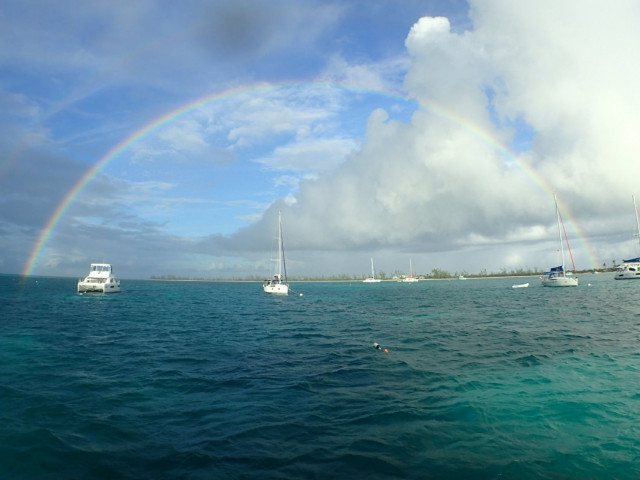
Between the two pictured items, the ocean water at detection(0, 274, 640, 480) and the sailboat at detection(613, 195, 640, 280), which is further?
the sailboat at detection(613, 195, 640, 280)

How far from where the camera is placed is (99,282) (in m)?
111

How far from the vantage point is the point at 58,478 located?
1070 cm

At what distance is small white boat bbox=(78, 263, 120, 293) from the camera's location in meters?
110

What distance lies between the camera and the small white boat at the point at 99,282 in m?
110

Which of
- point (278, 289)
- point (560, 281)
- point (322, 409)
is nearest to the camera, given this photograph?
point (322, 409)

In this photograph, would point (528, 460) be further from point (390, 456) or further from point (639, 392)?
point (639, 392)

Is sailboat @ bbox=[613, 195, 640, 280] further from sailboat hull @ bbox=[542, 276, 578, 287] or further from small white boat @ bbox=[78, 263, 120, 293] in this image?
small white boat @ bbox=[78, 263, 120, 293]

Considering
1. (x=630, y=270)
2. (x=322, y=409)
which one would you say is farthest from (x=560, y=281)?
(x=322, y=409)

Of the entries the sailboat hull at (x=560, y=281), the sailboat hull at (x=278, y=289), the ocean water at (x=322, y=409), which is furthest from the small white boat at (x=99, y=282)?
the sailboat hull at (x=560, y=281)

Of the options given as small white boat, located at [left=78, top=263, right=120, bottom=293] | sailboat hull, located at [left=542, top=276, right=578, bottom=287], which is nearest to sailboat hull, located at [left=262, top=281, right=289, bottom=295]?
small white boat, located at [left=78, top=263, right=120, bottom=293]

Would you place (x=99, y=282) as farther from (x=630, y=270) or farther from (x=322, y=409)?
(x=630, y=270)

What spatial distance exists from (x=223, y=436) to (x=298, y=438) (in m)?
2.55

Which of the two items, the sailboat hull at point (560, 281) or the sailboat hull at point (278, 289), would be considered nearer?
the sailboat hull at point (278, 289)

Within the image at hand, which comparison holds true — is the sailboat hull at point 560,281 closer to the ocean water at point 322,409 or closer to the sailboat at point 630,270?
the sailboat at point 630,270
